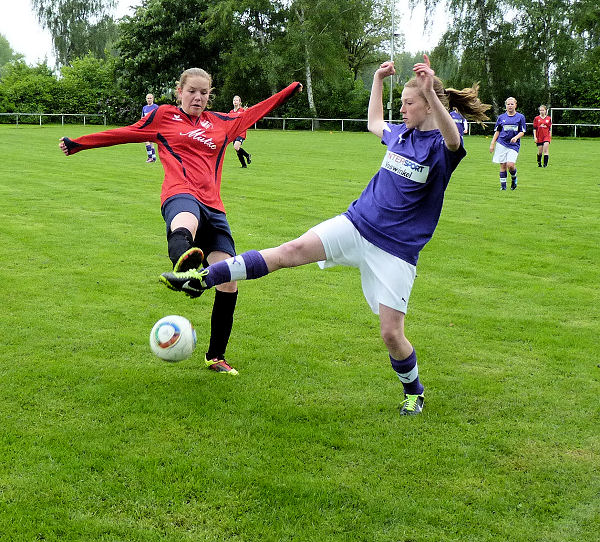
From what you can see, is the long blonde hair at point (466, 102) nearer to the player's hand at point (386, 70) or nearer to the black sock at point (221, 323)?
the player's hand at point (386, 70)

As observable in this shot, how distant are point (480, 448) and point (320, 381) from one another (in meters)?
1.45

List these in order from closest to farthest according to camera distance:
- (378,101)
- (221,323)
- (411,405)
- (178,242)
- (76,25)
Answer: (178,242)
(411,405)
(378,101)
(221,323)
(76,25)

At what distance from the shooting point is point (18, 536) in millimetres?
3316

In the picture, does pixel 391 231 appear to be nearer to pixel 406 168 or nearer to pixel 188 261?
pixel 406 168

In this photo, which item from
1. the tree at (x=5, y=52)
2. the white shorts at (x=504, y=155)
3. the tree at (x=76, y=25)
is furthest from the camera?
the tree at (x=5, y=52)

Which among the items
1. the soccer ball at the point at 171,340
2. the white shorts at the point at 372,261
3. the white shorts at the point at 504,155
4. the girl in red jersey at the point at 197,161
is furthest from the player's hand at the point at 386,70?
the white shorts at the point at 504,155

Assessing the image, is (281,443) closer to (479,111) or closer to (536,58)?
(479,111)

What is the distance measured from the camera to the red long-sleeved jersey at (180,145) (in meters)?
5.53

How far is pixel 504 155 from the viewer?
57.6ft

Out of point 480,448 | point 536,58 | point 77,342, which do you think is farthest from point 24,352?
point 536,58

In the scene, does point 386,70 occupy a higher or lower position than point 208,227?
higher

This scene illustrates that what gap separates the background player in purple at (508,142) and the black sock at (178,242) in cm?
1339

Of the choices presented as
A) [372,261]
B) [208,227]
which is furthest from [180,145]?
[372,261]

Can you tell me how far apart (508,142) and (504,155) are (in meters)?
0.69
